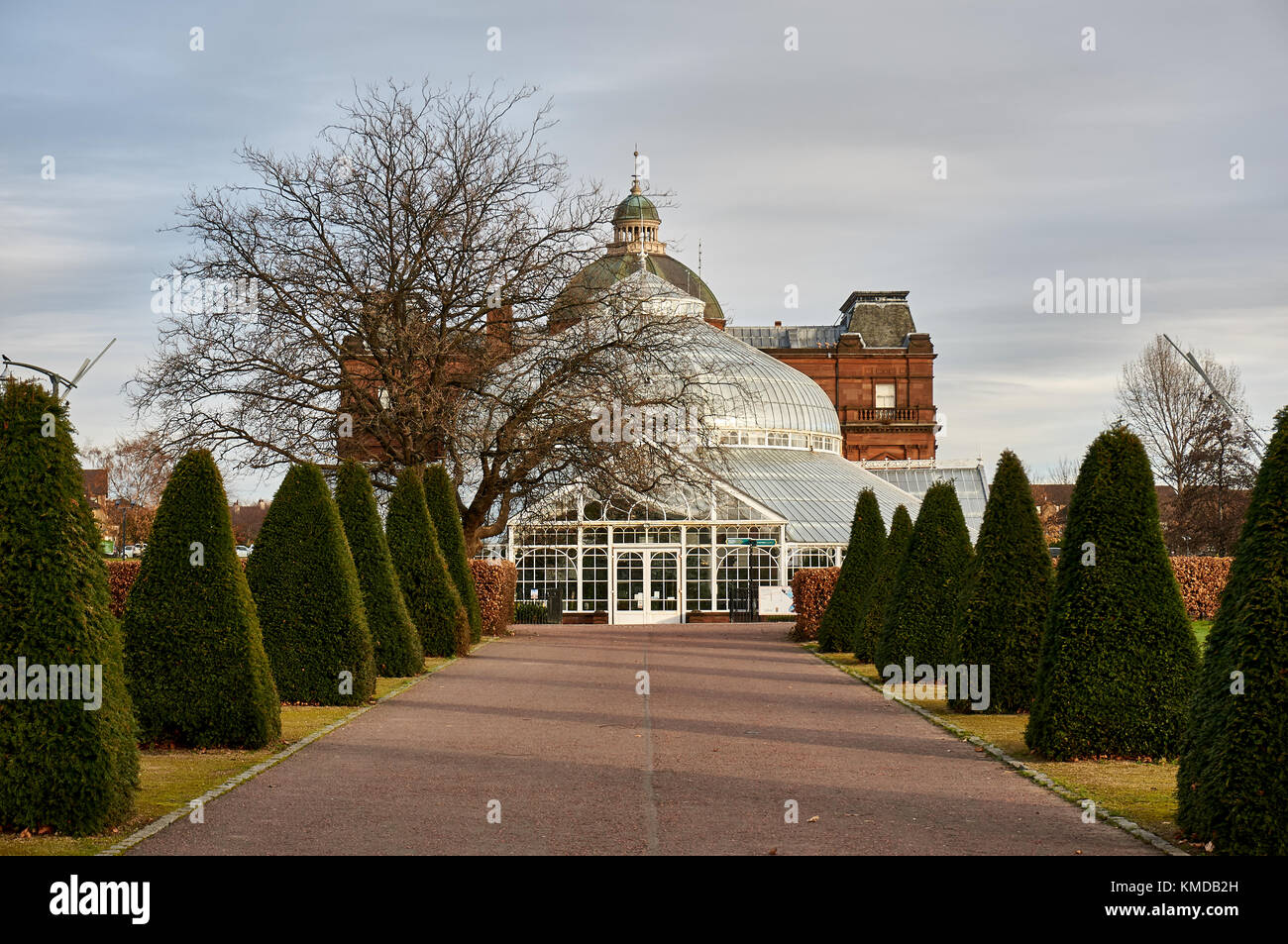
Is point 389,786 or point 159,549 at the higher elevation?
point 159,549

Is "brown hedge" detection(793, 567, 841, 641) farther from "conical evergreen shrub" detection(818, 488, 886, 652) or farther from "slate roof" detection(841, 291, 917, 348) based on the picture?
"slate roof" detection(841, 291, 917, 348)

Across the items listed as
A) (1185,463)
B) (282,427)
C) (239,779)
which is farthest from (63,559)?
(1185,463)

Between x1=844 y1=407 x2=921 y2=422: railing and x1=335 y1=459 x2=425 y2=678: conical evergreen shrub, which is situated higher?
x1=844 y1=407 x2=921 y2=422: railing

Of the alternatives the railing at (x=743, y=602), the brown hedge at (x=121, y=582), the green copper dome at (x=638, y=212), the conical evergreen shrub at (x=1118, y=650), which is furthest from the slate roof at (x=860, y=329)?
the conical evergreen shrub at (x=1118, y=650)

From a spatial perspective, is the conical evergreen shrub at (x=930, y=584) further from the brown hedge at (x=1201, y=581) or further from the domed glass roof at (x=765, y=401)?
the domed glass roof at (x=765, y=401)

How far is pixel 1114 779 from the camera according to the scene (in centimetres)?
1091

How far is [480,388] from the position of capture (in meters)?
25.8

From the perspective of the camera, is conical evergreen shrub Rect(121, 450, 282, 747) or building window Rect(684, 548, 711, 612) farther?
building window Rect(684, 548, 711, 612)

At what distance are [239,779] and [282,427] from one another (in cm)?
1564

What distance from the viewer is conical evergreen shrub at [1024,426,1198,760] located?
11.7m

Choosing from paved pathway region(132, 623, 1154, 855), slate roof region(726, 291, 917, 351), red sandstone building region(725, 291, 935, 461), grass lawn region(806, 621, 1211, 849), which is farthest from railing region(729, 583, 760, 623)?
slate roof region(726, 291, 917, 351)

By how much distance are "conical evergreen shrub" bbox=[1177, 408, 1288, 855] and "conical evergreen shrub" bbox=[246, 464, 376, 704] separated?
34.3ft

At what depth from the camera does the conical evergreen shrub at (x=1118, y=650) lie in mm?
11742
